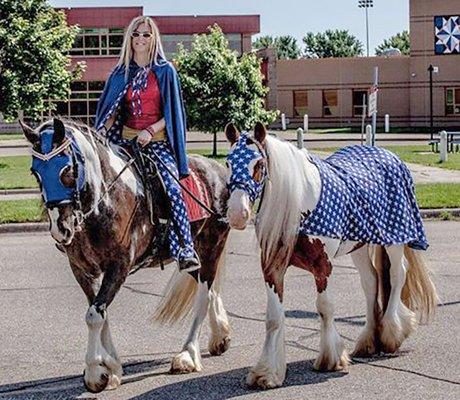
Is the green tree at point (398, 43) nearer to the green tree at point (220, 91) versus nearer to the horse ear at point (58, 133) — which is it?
the green tree at point (220, 91)

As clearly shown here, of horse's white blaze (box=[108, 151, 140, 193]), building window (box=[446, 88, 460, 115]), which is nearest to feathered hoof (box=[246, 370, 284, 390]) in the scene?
horse's white blaze (box=[108, 151, 140, 193])

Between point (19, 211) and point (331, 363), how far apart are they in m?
12.7

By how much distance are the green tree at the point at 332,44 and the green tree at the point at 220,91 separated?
355ft

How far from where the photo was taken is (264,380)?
22.0 ft

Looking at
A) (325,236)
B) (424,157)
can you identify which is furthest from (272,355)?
(424,157)

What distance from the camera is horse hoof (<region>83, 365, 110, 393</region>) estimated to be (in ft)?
21.2

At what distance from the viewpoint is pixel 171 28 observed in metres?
71.8

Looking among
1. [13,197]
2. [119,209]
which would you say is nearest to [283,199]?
[119,209]

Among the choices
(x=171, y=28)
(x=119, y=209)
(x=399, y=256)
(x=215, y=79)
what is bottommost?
(x=399, y=256)

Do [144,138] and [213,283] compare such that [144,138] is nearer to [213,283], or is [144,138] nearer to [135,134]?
[135,134]

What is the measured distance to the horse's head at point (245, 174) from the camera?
6.48 m

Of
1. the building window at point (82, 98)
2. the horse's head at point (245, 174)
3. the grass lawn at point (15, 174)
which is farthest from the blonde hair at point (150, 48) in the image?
the building window at point (82, 98)

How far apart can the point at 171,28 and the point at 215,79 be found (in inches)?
1339

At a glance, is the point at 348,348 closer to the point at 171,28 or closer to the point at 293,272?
the point at 293,272
